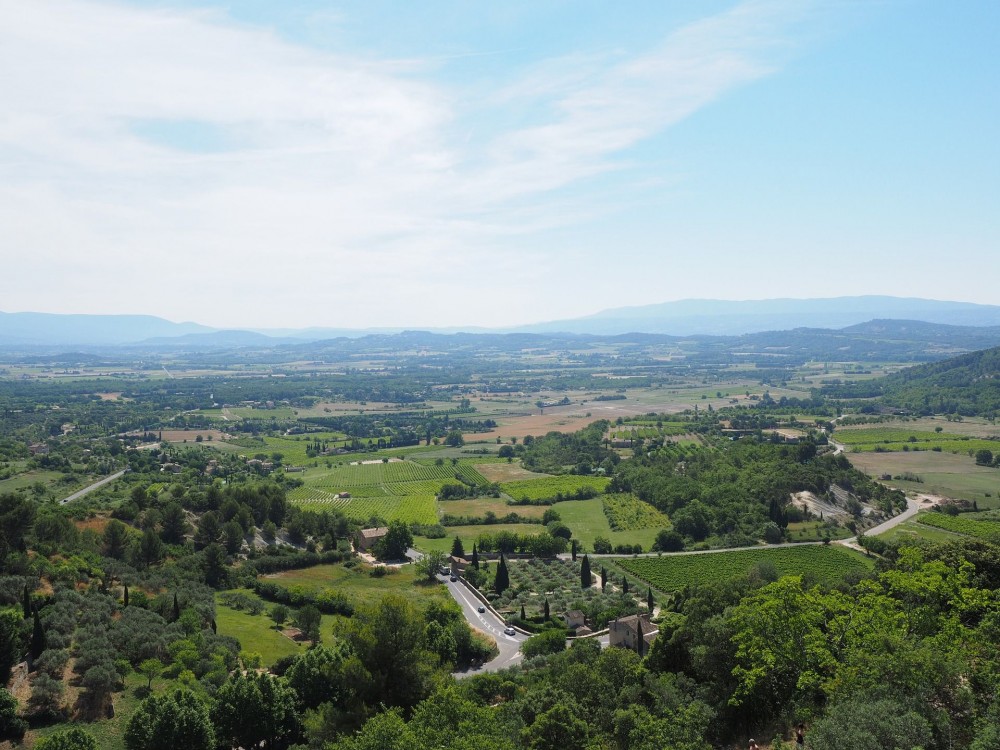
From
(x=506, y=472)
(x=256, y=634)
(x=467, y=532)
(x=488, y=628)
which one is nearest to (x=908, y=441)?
(x=506, y=472)

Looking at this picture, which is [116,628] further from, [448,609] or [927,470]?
[927,470]

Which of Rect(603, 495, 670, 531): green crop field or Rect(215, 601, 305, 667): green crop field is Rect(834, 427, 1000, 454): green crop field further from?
Rect(215, 601, 305, 667): green crop field

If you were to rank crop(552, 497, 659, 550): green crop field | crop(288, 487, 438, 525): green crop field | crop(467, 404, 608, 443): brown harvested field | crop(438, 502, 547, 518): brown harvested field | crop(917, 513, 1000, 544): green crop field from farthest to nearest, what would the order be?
crop(467, 404, 608, 443): brown harvested field → crop(438, 502, 547, 518): brown harvested field → crop(288, 487, 438, 525): green crop field → crop(552, 497, 659, 550): green crop field → crop(917, 513, 1000, 544): green crop field

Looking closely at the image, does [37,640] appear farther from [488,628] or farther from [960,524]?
[960,524]

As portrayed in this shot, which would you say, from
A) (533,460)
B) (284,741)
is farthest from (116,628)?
(533,460)

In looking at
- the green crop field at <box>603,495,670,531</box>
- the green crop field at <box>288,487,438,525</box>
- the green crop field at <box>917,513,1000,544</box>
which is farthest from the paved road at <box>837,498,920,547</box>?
the green crop field at <box>288,487,438,525</box>

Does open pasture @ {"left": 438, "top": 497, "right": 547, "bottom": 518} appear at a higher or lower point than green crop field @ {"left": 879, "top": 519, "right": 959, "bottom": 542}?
lower
